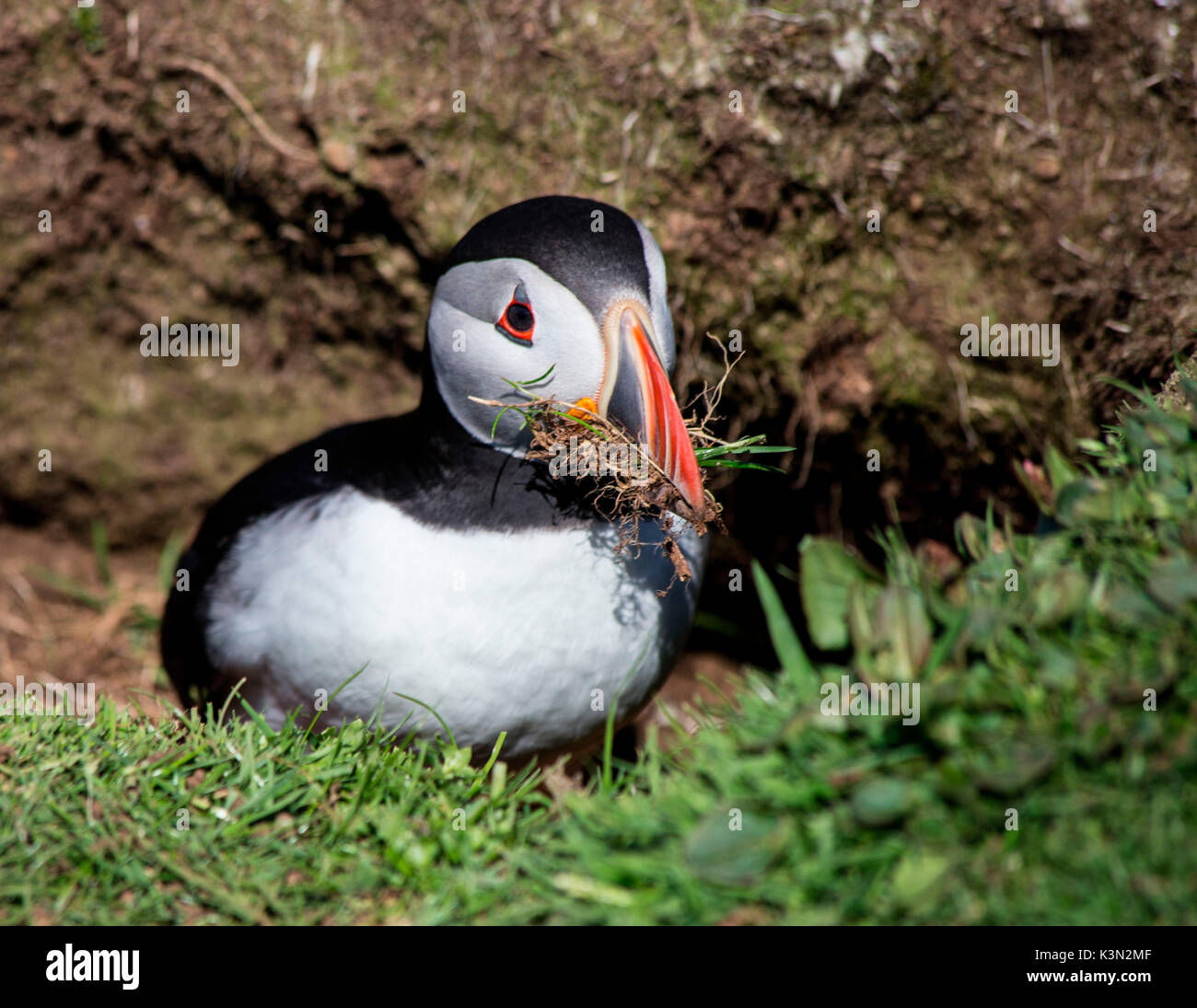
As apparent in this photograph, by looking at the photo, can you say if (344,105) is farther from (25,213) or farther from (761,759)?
(761,759)

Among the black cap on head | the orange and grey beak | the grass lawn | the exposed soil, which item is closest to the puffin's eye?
the black cap on head

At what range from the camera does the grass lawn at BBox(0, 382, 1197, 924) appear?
67.7 inches

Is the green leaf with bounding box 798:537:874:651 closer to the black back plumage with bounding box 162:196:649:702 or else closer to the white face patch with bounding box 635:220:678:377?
the white face patch with bounding box 635:220:678:377

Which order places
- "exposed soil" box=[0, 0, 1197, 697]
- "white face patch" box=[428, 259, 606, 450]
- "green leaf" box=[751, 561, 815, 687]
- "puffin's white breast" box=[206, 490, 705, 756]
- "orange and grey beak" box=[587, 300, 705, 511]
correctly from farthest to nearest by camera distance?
"exposed soil" box=[0, 0, 1197, 697], "puffin's white breast" box=[206, 490, 705, 756], "white face patch" box=[428, 259, 606, 450], "orange and grey beak" box=[587, 300, 705, 511], "green leaf" box=[751, 561, 815, 687]

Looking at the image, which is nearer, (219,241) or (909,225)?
(909,225)

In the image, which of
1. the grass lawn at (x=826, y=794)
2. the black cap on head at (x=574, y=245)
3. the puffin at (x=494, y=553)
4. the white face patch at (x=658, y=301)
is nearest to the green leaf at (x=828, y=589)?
the grass lawn at (x=826, y=794)

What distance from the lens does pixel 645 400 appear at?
106 inches

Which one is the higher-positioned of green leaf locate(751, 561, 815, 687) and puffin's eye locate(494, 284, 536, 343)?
puffin's eye locate(494, 284, 536, 343)

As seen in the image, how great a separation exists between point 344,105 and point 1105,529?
12.3 feet

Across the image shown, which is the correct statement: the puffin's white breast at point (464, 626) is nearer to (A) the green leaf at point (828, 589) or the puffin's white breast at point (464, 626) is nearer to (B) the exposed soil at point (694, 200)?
(A) the green leaf at point (828, 589)

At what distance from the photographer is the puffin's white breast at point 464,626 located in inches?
118

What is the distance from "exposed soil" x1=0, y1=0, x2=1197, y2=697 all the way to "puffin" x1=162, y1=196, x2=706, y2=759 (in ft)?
5.09
